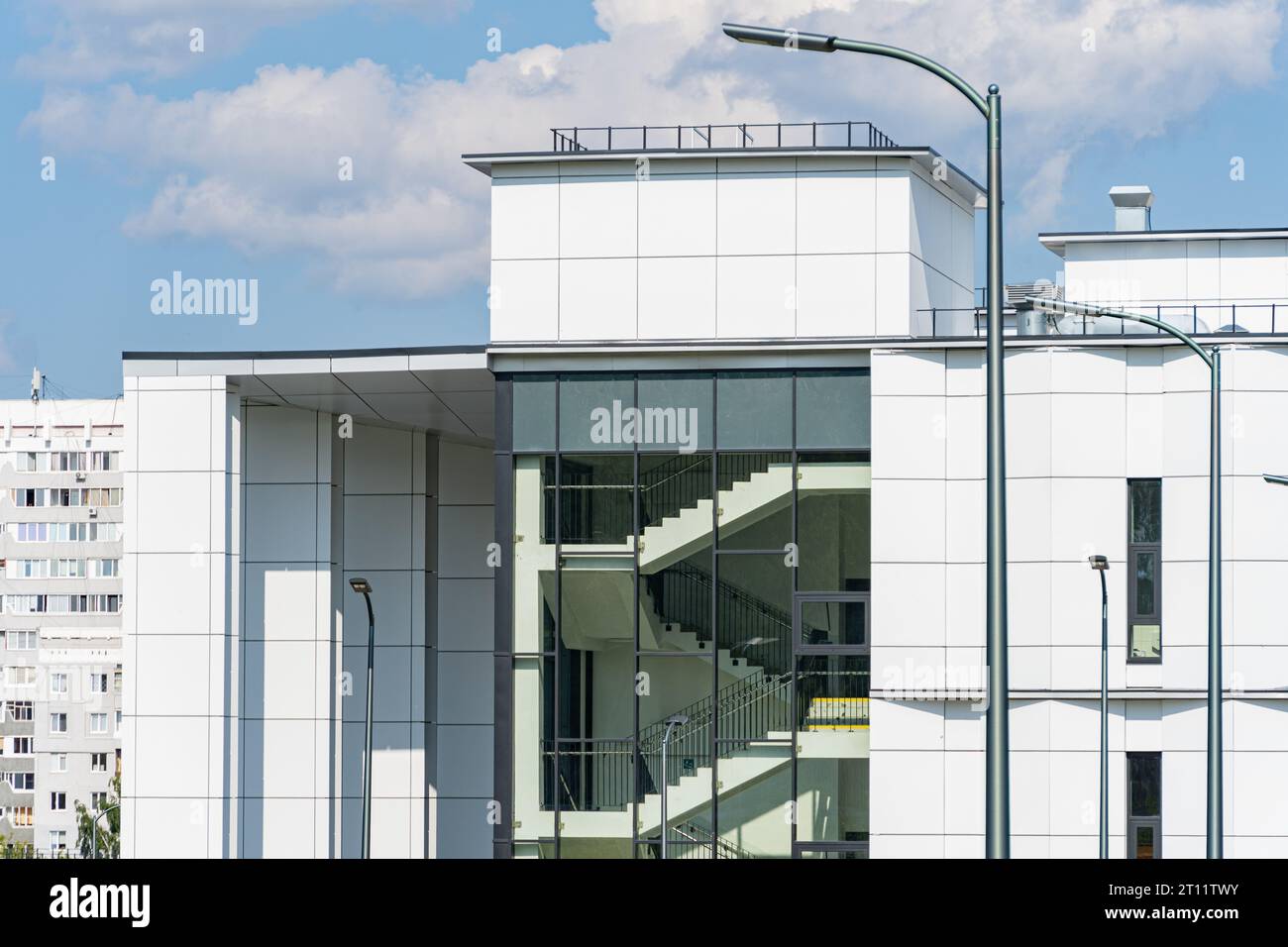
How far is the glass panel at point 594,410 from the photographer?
94.5 ft

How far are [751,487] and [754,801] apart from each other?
5.00 m

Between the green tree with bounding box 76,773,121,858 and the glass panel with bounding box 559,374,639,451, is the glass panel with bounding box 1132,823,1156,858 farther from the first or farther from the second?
the green tree with bounding box 76,773,121,858

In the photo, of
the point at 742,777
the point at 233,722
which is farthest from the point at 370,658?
the point at 742,777

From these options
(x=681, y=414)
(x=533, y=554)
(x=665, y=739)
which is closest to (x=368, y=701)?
(x=533, y=554)

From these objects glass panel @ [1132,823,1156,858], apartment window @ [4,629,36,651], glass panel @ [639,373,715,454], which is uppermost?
glass panel @ [639,373,715,454]

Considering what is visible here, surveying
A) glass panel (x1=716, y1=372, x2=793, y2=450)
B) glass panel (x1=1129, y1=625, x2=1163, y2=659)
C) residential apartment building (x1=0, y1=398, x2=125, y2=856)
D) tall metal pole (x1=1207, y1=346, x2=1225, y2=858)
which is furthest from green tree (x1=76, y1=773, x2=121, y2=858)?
tall metal pole (x1=1207, y1=346, x2=1225, y2=858)

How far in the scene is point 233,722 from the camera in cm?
3167

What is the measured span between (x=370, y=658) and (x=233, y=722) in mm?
2716

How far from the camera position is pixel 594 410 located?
94.9ft

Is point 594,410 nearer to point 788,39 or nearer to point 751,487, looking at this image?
point 751,487

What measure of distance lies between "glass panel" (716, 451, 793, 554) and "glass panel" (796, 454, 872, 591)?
0.81ft

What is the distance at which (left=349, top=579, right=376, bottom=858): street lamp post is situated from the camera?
31500mm

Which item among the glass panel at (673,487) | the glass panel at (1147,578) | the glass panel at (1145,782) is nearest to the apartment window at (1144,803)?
the glass panel at (1145,782)
